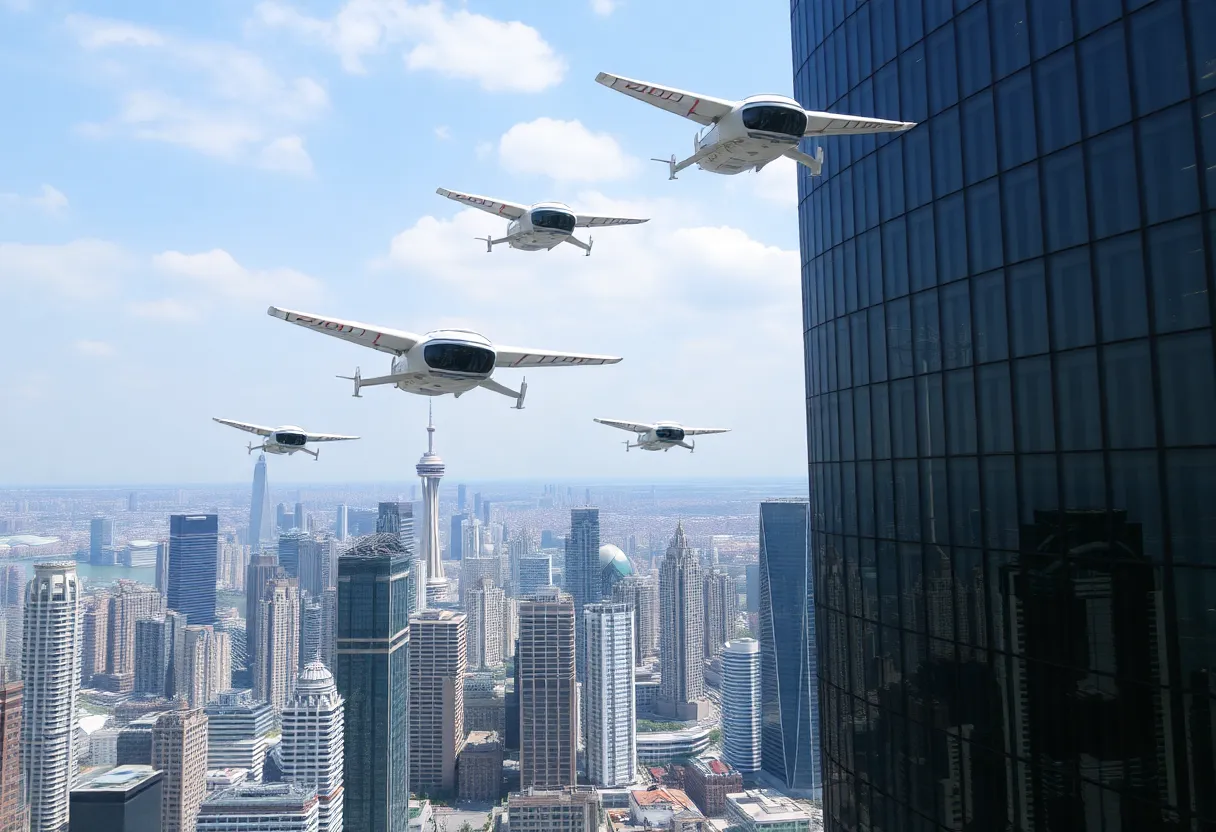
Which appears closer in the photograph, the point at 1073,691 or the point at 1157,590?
the point at 1157,590

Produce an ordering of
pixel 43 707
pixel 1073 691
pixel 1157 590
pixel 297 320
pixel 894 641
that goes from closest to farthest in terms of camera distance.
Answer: pixel 1157 590 < pixel 1073 691 < pixel 297 320 < pixel 894 641 < pixel 43 707

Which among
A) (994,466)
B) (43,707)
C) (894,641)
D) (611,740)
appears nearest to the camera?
(994,466)

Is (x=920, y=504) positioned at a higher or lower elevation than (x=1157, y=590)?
higher

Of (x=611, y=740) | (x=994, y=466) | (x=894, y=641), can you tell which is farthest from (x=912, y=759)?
(x=611, y=740)

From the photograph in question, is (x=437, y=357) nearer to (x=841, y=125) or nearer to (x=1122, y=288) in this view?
(x=841, y=125)

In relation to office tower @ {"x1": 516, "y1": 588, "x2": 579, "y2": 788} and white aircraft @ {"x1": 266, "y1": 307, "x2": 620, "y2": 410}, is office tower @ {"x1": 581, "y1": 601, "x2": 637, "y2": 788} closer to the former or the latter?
office tower @ {"x1": 516, "y1": 588, "x2": 579, "y2": 788}

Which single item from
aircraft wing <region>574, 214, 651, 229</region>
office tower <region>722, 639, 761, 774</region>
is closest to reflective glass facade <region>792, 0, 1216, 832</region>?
aircraft wing <region>574, 214, 651, 229</region>

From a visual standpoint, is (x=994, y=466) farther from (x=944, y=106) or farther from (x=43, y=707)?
(x=43, y=707)
